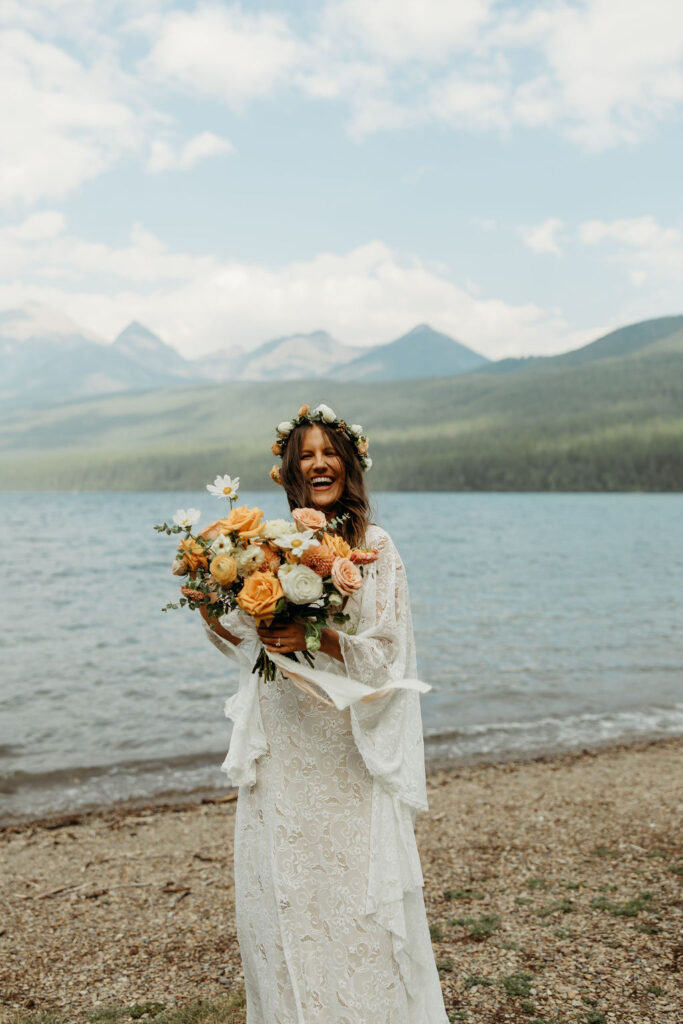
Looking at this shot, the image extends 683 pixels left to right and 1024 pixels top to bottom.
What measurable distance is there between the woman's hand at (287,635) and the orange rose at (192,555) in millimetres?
405

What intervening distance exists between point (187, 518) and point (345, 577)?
0.87 metres

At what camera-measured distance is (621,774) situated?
415 inches

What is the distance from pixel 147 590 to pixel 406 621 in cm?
3254

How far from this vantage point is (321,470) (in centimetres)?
366

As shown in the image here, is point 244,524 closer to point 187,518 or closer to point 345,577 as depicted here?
point 187,518

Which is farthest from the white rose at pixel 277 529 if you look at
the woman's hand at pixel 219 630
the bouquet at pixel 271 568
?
the woman's hand at pixel 219 630

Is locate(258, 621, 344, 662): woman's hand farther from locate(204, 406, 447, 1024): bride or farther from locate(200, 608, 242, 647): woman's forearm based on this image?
locate(200, 608, 242, 647): woman's forearm

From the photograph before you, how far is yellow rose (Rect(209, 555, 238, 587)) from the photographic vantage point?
314 cm

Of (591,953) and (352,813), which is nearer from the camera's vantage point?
(352,813)

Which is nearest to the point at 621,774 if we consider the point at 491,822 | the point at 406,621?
the point at 491,822

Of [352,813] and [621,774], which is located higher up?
[352,813]

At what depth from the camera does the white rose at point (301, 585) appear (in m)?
2.99

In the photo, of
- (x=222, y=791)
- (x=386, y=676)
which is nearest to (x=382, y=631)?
(x=386, y=676)

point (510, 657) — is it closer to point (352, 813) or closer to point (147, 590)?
point (352, 813)
